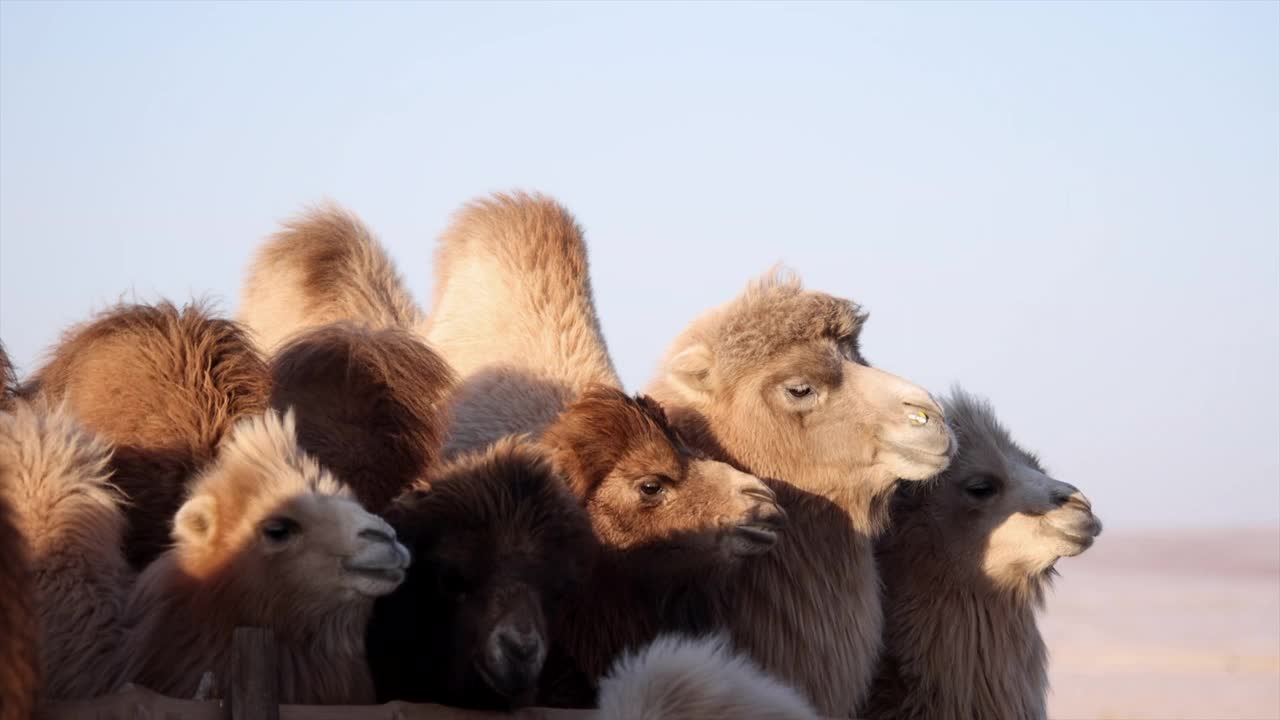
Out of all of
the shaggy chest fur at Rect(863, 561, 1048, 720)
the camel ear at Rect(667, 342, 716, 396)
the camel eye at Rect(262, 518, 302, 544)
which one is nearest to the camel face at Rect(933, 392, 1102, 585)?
the shaggy chest fur at Rect(863, 561, 1048, 720)

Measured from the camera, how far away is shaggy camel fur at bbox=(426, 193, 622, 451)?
8727 millimetres

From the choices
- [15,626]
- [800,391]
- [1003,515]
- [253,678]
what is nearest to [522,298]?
[800,391]

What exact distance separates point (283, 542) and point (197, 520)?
13.1 inches

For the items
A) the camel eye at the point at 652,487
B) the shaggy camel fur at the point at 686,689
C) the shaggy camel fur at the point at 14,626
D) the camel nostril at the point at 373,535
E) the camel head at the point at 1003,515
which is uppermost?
the camel head at the point at 1003,515

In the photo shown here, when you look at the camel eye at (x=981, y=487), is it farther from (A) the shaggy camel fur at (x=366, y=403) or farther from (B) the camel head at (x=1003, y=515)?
(A) the shaggy camel fur at (x=366, y=403)

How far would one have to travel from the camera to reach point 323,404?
7.70 metres

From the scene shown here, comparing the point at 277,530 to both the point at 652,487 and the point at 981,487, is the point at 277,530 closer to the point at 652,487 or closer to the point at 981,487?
the point at 652,487

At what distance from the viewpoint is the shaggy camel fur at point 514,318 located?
873cm

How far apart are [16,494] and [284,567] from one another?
3.22 feet

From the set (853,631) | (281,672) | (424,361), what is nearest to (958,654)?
(853,631)

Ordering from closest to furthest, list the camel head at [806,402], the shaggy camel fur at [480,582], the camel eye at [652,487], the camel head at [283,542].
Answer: the camel head at [283,542], the shaggy camel fur at [480,582], the camel eye at [652,487], the camel head at [806,402]

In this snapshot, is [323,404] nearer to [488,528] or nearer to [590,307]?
[488,528]

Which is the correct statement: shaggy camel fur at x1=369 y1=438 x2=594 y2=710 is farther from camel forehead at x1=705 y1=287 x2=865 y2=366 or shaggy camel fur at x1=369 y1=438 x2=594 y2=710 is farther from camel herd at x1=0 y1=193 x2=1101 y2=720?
camel forehead at x1=705 y1=287 x2=865 y2=366

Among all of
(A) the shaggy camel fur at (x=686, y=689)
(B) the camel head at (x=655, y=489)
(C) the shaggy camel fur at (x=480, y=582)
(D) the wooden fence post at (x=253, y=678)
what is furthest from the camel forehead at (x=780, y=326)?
(D) the wooden fence post at (x=253, y=678)
